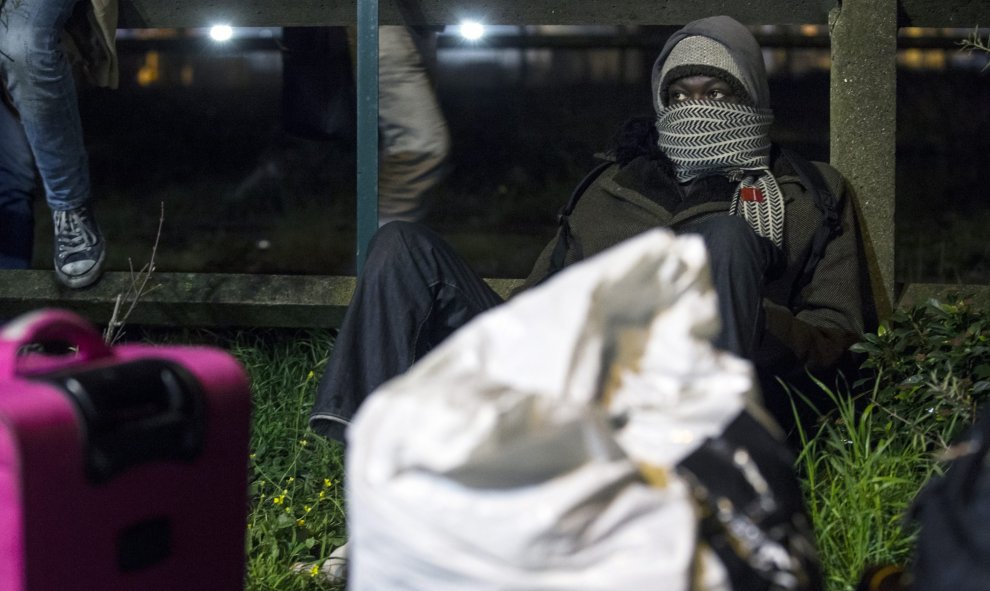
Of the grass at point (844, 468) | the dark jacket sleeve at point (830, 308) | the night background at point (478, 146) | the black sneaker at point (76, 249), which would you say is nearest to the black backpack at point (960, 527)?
the grass at point (844, 468)

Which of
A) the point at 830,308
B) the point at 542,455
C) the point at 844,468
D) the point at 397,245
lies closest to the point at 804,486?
the point at 844,468

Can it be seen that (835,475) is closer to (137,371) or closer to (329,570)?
(329,570)

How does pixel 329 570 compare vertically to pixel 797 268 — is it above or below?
below

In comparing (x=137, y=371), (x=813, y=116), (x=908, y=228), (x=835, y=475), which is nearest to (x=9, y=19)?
(x=137, y=371)

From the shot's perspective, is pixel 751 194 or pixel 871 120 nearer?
pixel 751 194

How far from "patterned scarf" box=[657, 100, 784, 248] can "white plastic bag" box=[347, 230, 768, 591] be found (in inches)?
64.1

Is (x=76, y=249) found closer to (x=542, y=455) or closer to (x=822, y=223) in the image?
(x=822, y=223)

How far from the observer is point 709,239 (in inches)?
102

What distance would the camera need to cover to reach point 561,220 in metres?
3.31

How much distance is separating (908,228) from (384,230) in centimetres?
650

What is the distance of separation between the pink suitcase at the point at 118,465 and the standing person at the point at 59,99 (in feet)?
6.77

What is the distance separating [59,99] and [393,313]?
1620mm

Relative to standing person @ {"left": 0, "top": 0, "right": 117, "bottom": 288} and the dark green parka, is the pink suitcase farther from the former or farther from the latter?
standing person @ {"left": 0, "top": 0, "right": 117, "bottom": 288}

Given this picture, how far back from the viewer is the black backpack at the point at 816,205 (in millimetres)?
3070
